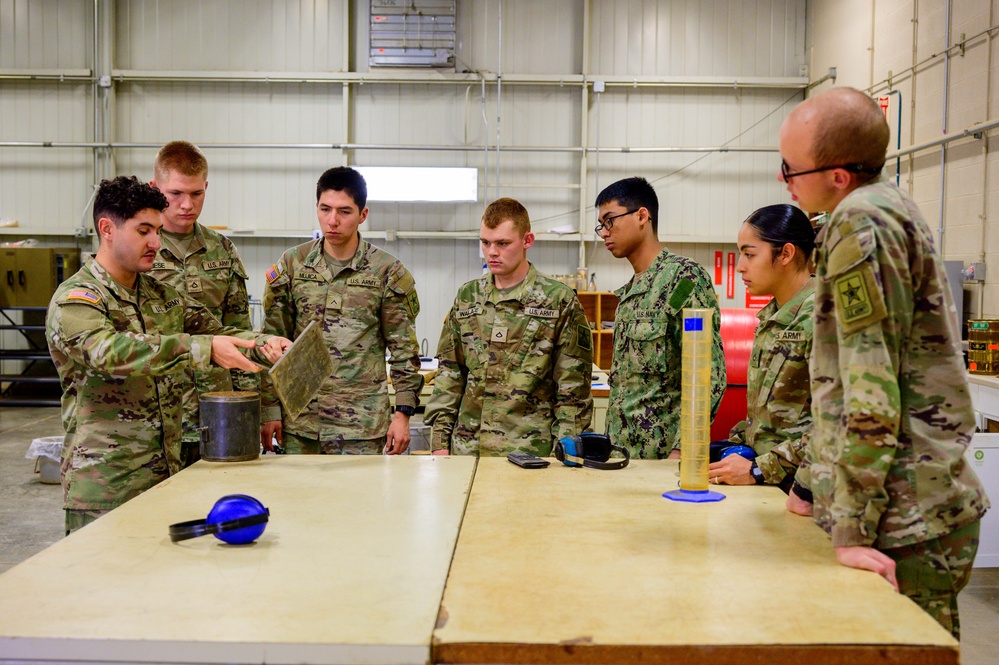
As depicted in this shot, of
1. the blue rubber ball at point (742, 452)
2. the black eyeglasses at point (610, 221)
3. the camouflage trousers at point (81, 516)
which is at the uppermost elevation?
the black eyeglasses at point (610, 221)

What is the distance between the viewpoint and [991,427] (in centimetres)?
493

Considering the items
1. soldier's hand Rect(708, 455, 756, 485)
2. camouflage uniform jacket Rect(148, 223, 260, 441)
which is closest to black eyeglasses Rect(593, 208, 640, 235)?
soldier's hand Rect(708, 455, 756, 485)

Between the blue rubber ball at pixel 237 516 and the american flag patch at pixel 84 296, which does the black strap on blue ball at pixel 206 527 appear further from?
the american flag patch at pixel 84 296

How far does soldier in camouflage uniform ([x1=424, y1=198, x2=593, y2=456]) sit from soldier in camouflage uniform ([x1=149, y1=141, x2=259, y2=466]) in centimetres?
77

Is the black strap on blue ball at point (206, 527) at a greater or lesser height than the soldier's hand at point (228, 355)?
lesser

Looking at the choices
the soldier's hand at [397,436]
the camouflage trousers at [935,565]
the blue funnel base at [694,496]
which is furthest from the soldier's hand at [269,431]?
the camouflage trousers at [935,565]

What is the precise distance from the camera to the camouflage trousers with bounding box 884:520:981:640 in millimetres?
1560

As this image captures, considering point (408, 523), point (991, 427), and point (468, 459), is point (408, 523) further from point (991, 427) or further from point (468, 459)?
point (991, 427)

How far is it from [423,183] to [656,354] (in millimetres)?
6701

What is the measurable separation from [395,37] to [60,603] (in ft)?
28.5

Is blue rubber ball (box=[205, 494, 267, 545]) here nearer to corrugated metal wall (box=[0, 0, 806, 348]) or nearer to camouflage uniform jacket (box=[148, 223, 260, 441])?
camouflage uniform jacket (box=[148, 223, 260, 441])

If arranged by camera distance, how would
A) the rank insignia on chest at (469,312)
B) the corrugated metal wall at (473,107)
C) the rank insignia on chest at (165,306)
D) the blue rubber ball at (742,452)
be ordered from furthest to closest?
the corrugated metal wall at (473,107), the rank insignia on chest at (469,312), the rank insignia on chest at (165,306), the blue rubber ball at (742,452)

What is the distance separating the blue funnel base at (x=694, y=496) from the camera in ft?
6.50

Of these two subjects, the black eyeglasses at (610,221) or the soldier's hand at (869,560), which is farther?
the black eyeglasses at (610,221)
